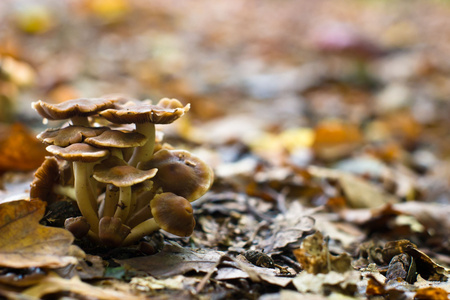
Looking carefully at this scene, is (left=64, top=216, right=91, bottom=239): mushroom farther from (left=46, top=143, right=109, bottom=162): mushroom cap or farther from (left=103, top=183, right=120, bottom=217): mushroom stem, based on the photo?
(left=46, top=143, right=109, bottom=162): mushroom cap

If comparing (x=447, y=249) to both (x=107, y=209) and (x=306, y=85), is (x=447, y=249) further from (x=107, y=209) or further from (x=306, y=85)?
(x=306, y=85)

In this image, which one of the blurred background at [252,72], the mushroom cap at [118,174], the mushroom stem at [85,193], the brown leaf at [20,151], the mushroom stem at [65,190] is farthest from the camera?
the blurred background at [252,72]

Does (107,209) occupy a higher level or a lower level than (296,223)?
higher

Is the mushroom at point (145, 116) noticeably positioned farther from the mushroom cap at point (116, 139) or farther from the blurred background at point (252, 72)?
the blurred background at point (252, 72)

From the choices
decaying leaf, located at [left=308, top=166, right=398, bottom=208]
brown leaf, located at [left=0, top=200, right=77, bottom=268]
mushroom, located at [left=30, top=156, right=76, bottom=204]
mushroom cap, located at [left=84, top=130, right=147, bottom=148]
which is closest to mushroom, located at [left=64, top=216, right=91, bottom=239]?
brown leaf, located at [left=0, top=200, right=77, bottom=268]

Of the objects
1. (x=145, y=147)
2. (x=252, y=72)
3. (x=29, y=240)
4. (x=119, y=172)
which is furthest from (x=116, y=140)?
(x=252, y=72)

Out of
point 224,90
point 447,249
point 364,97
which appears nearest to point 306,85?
point 364,97

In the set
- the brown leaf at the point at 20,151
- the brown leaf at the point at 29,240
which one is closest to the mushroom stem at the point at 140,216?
the brown leaf at the point at 29,240
